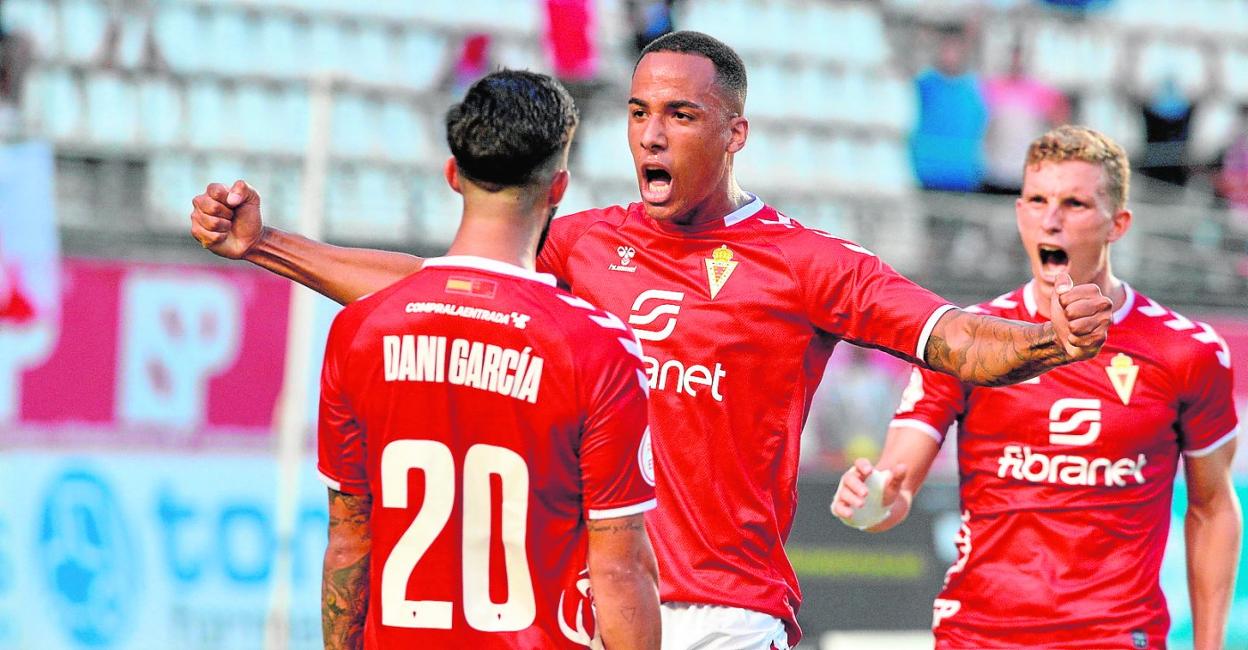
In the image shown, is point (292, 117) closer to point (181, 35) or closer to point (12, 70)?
point (181, 35)

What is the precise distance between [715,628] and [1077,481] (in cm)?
154

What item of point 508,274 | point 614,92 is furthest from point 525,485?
point 614,92

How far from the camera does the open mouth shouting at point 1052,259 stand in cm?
568

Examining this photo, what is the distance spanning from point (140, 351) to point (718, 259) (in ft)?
17.6

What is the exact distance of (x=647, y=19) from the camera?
13.1 meters

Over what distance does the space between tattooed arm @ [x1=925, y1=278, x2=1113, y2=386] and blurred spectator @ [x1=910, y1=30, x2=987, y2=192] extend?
936 cm

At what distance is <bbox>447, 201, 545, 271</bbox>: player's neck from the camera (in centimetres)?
371

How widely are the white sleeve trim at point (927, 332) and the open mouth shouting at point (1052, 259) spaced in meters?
1.40

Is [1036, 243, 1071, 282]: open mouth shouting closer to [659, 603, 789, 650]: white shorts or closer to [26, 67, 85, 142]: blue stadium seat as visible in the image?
[659, 603, 789, 650]: white shorts

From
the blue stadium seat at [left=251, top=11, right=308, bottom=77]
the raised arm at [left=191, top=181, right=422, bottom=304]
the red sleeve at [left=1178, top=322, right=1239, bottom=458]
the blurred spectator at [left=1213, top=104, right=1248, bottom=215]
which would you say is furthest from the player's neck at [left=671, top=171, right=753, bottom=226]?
the blurred spectator at [left=1213, top=104, right=1248, bottom=215]

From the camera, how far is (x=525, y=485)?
11.8ft

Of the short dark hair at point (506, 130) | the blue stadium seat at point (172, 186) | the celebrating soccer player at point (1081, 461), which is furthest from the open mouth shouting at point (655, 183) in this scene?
the blue stadium seat at point (172, 186)

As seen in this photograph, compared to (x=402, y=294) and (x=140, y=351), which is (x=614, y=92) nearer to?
(x=140, y=351)

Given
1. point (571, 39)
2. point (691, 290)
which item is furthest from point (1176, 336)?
point (571, 39)
